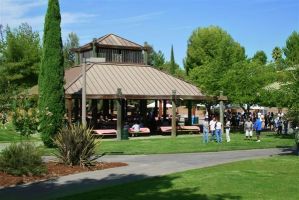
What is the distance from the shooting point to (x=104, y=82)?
33.9 metres

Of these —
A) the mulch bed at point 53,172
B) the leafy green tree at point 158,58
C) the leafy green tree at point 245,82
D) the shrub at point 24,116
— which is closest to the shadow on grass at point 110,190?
the mulch bed at point 53,172

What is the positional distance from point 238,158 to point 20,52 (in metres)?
34.5

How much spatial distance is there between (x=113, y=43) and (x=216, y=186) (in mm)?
26085

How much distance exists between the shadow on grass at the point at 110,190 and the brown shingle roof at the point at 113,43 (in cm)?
2286

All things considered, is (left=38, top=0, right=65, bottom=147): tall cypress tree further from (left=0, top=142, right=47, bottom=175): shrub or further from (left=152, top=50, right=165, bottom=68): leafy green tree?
(left=152, top=50, right=165, bottom=68): leafy green tree

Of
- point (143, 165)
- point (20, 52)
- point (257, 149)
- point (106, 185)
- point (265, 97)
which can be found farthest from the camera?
point (20, 52)

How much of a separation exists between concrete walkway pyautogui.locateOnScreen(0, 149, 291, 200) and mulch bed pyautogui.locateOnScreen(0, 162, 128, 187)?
1.46 feet

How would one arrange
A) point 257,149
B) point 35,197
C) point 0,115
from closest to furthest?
point 35,197
point 0,115
point 257,149

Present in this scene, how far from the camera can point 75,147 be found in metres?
17.4

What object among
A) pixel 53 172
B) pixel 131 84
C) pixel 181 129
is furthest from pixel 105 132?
pixel 53 172

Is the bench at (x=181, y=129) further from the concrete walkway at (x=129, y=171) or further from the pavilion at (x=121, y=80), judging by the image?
the concrete walkway at (x=129, y=171)

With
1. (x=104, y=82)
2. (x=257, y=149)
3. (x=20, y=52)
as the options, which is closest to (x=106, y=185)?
(x=257, y=149)

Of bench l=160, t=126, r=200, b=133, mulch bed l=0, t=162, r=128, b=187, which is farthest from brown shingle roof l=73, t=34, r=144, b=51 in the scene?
mulch bed l=0, t=162, r=128, b=187

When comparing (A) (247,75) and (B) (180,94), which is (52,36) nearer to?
(B) (180,94)
